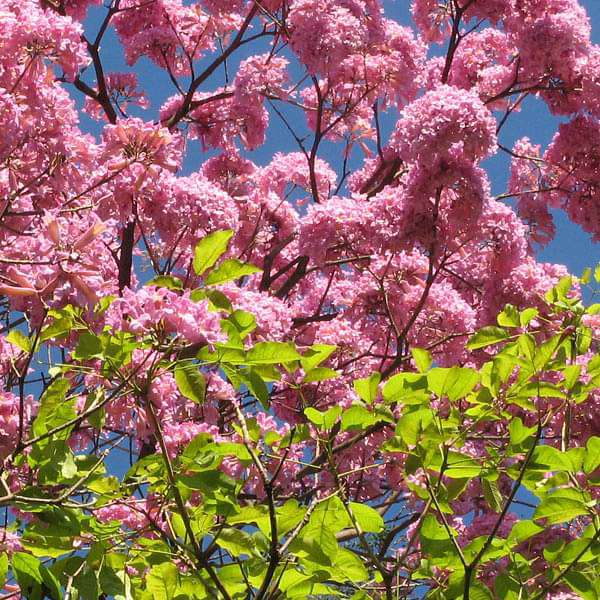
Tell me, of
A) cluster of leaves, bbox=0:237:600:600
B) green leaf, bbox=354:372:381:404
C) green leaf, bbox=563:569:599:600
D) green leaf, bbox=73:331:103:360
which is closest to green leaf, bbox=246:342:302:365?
cluster of leaves, bbox=0:237:600:600

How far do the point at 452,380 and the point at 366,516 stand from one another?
0.53 metres

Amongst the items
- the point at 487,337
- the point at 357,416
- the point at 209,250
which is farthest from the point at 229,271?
the point at 487,337

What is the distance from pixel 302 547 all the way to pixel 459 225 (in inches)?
166

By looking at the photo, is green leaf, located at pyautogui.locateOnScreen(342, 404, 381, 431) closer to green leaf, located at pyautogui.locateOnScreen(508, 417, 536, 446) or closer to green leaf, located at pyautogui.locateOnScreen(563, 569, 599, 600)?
green leaf, located at pyautogui.locateOnScreen(508, 417, 536, 446)

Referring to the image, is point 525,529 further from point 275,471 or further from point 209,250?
point 209,250

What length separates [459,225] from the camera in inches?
258

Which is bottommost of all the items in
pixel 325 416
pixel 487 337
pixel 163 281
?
pixel 325 416

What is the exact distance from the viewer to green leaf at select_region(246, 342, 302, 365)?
8.02ft

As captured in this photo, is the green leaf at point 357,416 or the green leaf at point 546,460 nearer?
the green leaf at point 357,416

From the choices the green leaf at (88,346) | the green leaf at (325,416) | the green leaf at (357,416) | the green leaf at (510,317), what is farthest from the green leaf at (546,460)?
the green leaf at (88,346)

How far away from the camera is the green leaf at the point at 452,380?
278cm

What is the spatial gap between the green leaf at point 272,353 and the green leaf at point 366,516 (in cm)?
67

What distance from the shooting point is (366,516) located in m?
2.91

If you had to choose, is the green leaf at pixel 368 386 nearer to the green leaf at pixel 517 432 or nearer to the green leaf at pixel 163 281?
the green leaf at pixel 517 432
